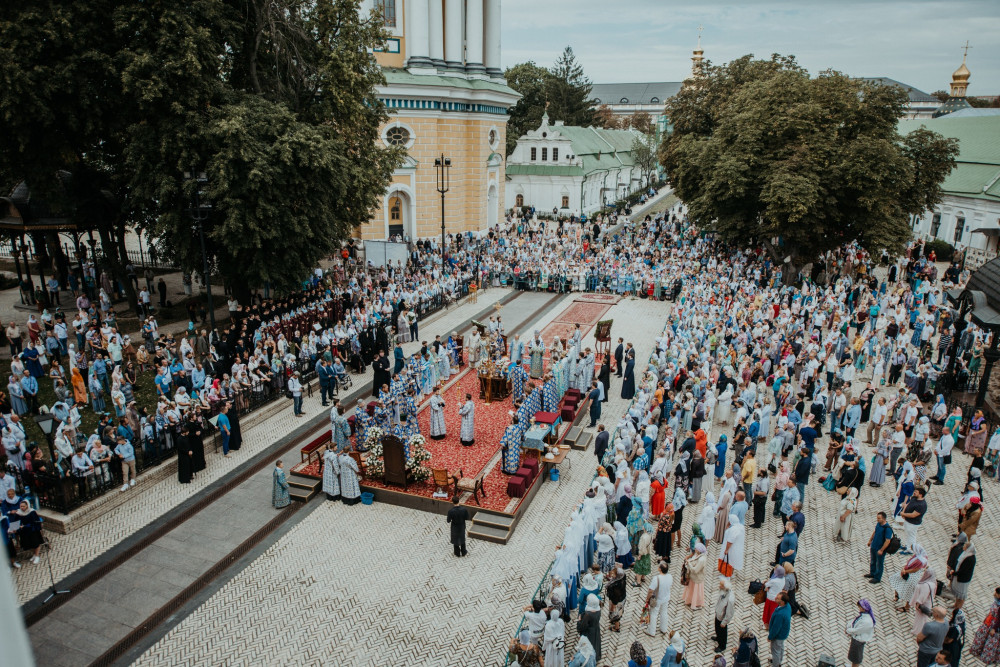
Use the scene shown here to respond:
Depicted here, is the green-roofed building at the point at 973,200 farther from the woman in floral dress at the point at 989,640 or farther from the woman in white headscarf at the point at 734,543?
the woman in white headscarf at the point at 734,543

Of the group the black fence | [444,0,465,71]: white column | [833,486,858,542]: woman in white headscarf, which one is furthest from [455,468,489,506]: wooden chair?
[444,0,465,71]: white column

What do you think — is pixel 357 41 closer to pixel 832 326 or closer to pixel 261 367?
pixel 261 367

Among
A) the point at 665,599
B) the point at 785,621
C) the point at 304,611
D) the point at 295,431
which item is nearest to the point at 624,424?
the point at 665,599

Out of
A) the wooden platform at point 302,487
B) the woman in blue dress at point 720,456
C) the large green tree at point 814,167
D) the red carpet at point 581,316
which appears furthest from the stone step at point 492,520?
the large green tree at point 814,167

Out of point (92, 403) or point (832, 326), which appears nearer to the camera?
point (92, 403)

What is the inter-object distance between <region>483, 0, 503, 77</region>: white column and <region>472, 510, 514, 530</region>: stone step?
34802 mm

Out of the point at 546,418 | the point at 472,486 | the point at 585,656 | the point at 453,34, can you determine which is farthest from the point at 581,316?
the point at 453,34

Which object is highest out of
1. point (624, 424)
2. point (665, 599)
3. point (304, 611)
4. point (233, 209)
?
point (233, 209)

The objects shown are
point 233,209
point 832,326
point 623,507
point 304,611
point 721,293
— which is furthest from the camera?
point 721,293

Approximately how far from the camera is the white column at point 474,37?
3891 centimetres

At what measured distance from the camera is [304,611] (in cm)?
1113

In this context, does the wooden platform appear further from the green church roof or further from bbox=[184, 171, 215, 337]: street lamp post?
the green church roof

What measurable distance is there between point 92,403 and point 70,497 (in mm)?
5513

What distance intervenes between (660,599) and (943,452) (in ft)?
27.4
